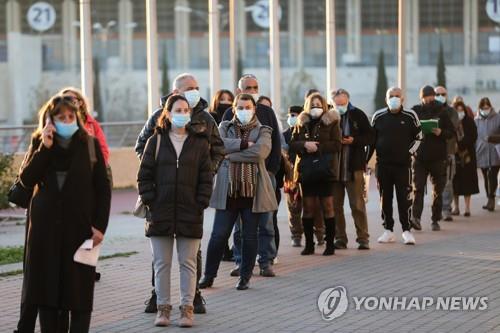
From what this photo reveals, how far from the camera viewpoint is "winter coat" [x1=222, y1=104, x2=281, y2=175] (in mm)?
12180

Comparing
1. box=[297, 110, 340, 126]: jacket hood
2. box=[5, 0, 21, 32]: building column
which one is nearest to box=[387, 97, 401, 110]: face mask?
box=[297, 110, 340, 126]: jacket hood

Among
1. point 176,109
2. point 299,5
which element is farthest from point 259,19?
point 176,109

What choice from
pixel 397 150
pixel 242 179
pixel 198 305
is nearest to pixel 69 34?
pixel 397 150

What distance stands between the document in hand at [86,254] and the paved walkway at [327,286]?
5.86ft

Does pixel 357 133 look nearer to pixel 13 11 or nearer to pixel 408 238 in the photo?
pixel 408 238

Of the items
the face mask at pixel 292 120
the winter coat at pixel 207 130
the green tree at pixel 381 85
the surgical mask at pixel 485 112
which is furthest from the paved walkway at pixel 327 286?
the green tree at pixel 381 85

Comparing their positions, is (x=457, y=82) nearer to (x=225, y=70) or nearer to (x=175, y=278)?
(x=225, y=70)

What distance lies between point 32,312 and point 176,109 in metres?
2.20

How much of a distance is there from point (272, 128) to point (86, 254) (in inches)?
181

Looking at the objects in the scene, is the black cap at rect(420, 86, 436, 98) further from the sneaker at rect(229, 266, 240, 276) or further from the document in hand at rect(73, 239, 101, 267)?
the document in hand at rect(73, 239, 101, 267)

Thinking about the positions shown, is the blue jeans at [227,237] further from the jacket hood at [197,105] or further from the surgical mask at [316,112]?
the surgical mask at [316,112]

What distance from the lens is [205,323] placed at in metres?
9.85

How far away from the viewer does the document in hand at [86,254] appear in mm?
7820

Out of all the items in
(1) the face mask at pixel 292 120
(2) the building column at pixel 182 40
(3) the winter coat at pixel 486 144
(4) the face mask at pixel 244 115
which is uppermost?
(2) the building column at pixel 182 40
